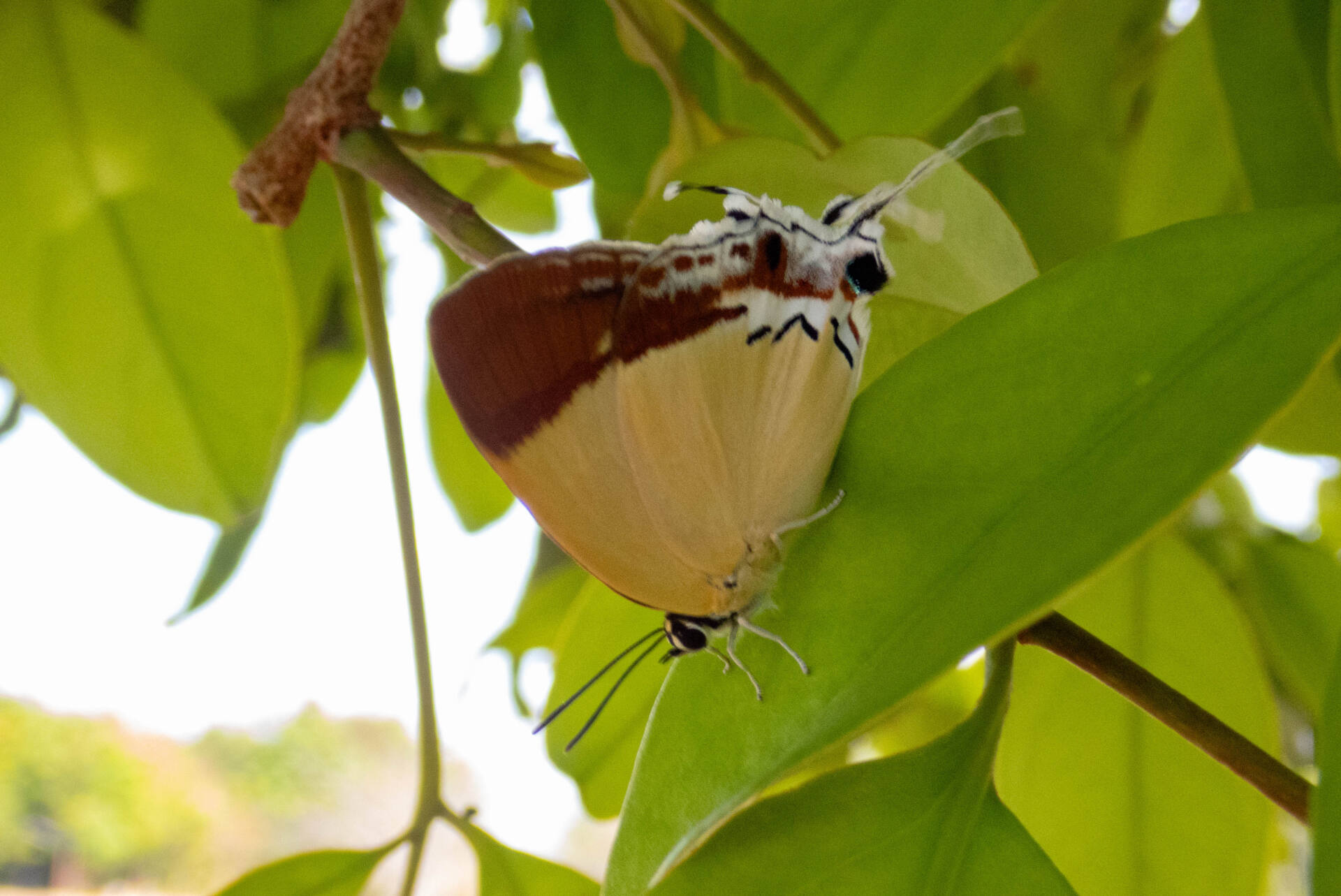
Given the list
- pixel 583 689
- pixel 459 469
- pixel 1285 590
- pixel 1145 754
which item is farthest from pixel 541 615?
pixel 1285 590

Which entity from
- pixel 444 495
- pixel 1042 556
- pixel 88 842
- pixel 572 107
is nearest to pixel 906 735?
pixel 444 495

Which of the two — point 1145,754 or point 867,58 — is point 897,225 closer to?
point 867,58

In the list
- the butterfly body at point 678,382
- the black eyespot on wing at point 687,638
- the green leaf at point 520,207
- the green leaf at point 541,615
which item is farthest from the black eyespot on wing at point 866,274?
the green leaf at point 520,207

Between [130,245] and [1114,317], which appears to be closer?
[1114,317]

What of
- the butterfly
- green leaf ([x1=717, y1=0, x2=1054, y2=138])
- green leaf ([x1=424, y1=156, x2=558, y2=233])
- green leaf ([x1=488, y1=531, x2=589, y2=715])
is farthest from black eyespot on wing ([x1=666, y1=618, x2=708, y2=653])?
green leaf ([x1=424, y1=156, x2=558, y2=233])

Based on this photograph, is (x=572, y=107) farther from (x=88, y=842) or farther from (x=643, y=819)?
(x=88, y=842)

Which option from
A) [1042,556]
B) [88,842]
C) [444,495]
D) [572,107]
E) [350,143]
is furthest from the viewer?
[88,842]
